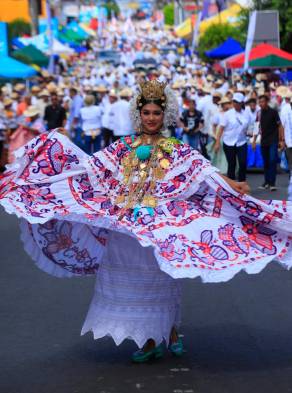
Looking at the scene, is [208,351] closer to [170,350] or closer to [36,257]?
[170,350]

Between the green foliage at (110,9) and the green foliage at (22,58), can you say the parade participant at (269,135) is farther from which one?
the green foliage at (110,9)

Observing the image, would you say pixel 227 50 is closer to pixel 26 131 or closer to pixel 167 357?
pixel 26 131

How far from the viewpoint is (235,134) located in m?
18.2

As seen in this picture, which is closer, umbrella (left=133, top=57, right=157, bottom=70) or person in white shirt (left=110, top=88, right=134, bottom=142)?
person in white shirt (left=110, top=88, right=134, bottom=142)

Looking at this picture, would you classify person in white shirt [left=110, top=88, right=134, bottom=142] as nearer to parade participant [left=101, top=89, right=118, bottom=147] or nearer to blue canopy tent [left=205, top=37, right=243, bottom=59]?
parade participant [left=101, top=89, right=118, bottom=147]

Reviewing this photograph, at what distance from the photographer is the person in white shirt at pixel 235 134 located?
18125 mm

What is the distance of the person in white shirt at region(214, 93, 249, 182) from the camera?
1812 centimetres

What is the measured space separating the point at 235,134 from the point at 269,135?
64 cm

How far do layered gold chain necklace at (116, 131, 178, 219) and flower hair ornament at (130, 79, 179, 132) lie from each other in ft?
0.46

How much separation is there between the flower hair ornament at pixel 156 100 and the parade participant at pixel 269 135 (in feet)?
37.4

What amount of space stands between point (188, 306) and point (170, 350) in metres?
1.77

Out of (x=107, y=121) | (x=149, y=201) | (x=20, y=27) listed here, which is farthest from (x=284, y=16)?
(x=149, y=201)

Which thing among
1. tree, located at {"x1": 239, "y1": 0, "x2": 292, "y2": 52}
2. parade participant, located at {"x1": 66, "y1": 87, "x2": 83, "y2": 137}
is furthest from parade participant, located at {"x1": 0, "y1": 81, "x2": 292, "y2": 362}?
tree, located at {"x1": 239, "y1": 0, "x2": 292, "y2": 52}

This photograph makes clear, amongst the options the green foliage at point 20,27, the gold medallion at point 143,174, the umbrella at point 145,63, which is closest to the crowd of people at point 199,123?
the gold medallion at point 143,174
